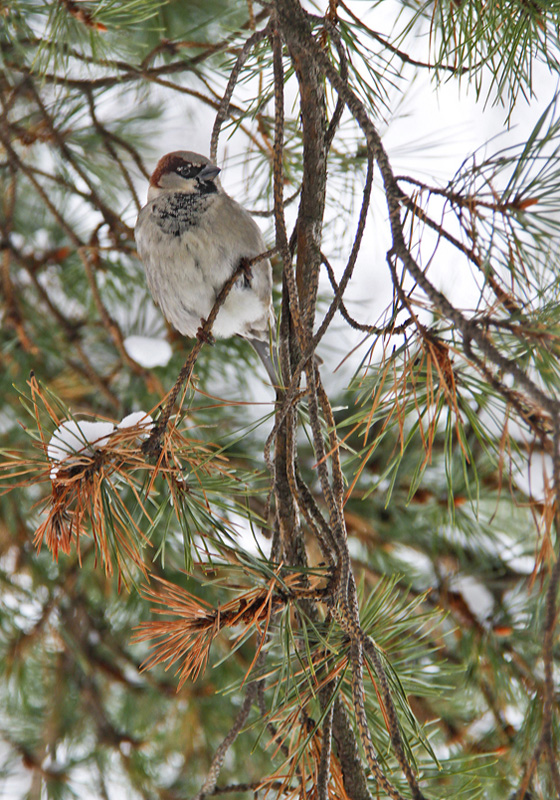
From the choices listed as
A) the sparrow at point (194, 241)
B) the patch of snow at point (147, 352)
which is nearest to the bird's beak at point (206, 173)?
the sparrow at point (194, 241)

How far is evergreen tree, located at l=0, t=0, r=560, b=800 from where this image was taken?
672mm

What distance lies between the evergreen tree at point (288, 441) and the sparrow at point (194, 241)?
78 mm

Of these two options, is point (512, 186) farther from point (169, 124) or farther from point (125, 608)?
point (169, 124)

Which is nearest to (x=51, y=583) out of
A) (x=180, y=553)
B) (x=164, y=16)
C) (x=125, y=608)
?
(x=125, y=608)

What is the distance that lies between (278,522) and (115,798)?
2.00 m

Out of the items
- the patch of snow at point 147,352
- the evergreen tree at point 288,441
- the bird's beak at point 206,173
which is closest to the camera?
the evergreen tree at point 288,441

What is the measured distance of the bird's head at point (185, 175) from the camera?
1.37 metres

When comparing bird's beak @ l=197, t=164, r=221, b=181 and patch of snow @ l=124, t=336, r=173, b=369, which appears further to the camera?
patch of snow @ l=124, t=336, r=173, b=369

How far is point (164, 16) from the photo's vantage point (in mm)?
1836

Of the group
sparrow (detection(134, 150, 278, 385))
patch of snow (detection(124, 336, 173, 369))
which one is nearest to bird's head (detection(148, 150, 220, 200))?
sparrow (detection(134, 150, 278, 385))

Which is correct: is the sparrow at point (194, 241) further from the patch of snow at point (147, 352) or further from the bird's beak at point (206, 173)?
the patch of snow at point (147, 352)

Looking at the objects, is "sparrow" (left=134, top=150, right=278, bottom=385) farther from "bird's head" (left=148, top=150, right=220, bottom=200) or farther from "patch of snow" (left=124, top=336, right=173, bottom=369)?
"patch of snow" (left=124, top=336, right=173, bottom=369)

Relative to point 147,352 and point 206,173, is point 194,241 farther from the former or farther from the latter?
point 147,352

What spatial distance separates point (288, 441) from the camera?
0.80 metres
